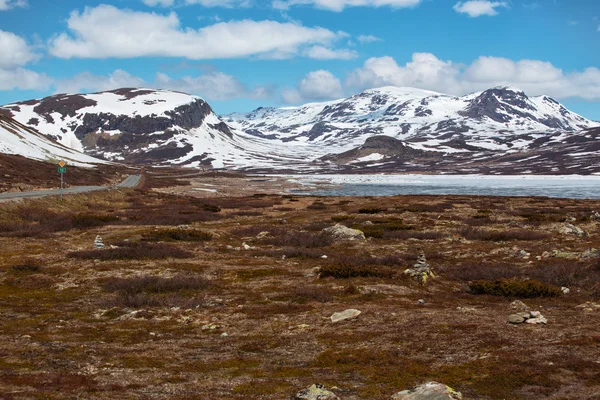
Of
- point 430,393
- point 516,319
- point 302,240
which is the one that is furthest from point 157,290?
point 302,240

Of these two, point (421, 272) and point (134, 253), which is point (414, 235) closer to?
point (421, 272)

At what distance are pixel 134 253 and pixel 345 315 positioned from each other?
15.8m

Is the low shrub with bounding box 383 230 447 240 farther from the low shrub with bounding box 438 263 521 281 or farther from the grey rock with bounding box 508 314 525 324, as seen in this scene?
the grey rock with bounding box 508 314 525 324

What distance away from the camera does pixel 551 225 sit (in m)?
42.3

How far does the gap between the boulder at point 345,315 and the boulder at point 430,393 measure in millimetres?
6862

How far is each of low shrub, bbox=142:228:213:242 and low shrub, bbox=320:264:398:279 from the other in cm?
1478

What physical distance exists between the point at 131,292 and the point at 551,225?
115 ft

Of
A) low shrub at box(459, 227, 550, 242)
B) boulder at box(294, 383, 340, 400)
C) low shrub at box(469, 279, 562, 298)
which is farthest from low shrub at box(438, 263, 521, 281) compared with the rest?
boulder at box(294, 383, 340, 400)

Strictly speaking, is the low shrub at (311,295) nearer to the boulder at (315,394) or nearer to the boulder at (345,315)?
the boulder at (345,315)

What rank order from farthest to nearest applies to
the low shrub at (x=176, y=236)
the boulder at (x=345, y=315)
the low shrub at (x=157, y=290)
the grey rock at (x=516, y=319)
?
the low shrub at (x=176, y=236) → the low shrub at (x=157, y=290) → the boulder at (x=345, y=315) → the grey rock at (x=516, y=319)

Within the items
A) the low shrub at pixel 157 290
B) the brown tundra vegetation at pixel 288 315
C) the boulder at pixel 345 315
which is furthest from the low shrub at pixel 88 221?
the boulder at pixel 345 315

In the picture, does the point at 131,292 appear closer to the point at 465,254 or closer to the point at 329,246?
the point at 329,246

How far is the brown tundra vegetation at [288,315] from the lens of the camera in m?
10.5

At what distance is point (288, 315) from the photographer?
679 inches
